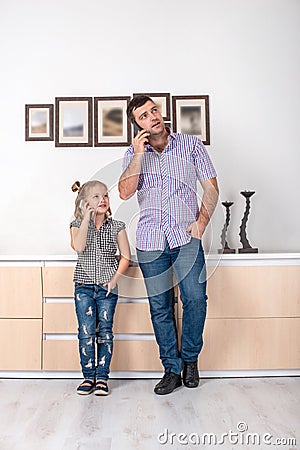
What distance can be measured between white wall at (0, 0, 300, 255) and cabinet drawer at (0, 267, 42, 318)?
754 mm

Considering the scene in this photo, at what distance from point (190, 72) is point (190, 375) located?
1.82 metres

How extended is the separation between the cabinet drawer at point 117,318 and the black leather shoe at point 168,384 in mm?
305

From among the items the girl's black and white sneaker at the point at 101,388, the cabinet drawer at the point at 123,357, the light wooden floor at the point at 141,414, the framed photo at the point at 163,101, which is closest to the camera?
the light wooden floor at the point at 141,414

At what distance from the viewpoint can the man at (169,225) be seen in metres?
2.96

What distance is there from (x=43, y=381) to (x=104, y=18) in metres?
2.15

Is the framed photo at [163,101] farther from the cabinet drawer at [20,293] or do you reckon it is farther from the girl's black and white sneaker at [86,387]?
the girl's black and white sneaker at [86,387]

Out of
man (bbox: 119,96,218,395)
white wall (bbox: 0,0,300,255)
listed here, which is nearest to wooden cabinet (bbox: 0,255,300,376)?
man (bbox: 119,96,218,395)

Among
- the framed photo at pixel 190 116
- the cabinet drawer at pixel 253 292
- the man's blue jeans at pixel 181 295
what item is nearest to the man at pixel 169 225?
the man's blue jeans at pixel 181 295

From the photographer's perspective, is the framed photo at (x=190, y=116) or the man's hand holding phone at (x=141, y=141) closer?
the man's hand holding phone at (x=141, y=141)

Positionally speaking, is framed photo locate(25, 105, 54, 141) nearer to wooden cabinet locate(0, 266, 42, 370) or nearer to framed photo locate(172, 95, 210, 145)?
framed photo locate(172, 95, 210, 145)

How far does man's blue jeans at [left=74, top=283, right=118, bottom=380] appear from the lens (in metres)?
2.98

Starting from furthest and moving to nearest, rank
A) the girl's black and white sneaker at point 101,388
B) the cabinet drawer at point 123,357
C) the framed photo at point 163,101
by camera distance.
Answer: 1. the framed photo at point 163,101
2. the cabinet drawer at point 123,357
3. the girl's black and white sneaker at point 101,388

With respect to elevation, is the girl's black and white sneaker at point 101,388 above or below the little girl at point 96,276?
below

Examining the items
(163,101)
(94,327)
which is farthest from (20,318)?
(163,101)
